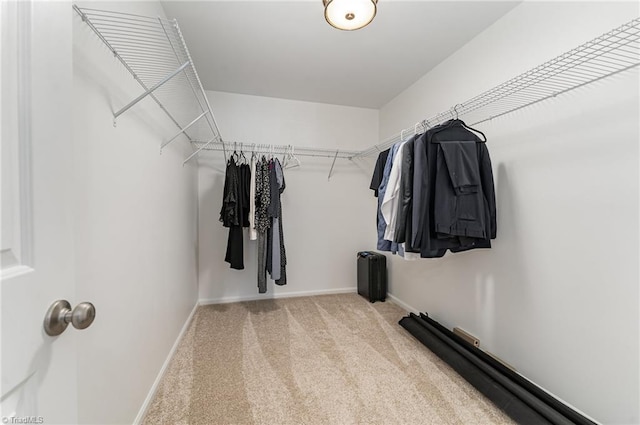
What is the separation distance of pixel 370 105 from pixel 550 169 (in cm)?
223

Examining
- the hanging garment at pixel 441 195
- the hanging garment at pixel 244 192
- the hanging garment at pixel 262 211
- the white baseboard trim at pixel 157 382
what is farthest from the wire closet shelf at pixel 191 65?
the white baseboard trim at pixel 157 382

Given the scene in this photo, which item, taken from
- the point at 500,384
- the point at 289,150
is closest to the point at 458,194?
the point at 500,384

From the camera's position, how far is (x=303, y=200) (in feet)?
10.4

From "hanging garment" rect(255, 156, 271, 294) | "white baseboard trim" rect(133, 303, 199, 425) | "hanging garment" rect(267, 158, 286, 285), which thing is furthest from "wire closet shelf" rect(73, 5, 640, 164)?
"white baseboard trim" rect(133, 303, 199, 425)

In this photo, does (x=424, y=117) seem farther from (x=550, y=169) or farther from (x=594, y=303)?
(x=594, y=303)

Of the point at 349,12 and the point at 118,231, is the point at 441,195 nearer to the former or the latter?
the point at 349,12

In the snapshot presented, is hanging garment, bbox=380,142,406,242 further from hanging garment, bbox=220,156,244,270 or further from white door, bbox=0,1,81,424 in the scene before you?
white door, bbox=0,1,81,424

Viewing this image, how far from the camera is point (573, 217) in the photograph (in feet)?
4.56

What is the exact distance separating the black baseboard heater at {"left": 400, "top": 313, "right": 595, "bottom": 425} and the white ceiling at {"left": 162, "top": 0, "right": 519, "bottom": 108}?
92.0 inches

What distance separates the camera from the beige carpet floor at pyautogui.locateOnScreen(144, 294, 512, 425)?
137 cm

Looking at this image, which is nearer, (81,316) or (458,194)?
(81,316)

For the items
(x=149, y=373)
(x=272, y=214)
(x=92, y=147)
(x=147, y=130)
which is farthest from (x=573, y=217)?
(x=149, y=373)

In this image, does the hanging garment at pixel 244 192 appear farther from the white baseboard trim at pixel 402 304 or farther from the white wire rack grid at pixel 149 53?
the white baseboard trim at pixel 402 304

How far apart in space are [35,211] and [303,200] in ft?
8.94
